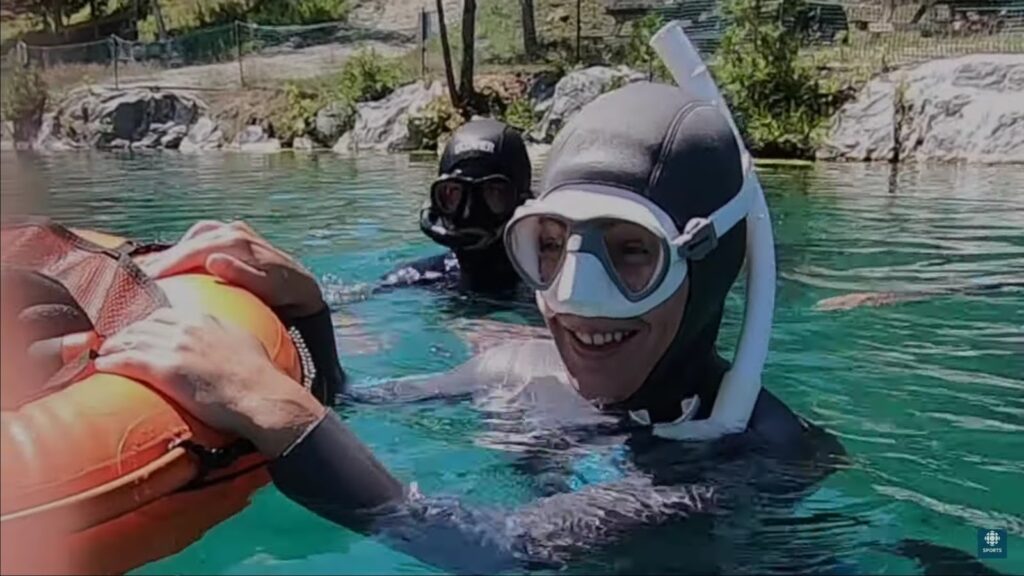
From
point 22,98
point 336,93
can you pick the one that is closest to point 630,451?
point 22,98

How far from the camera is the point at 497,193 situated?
5.30m

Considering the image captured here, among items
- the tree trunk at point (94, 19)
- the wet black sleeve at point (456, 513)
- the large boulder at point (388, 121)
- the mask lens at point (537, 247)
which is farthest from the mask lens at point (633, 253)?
the tree trunk at point (94, 19)

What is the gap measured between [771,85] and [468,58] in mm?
5071

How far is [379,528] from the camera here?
7.57 feet

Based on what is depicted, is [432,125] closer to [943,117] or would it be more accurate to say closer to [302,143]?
[302,143]

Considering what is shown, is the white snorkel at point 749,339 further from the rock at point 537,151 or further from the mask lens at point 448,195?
the rock at point 537,151

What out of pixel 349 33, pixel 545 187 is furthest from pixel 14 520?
pixel 349 33

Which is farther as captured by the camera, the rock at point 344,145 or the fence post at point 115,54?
the fence post at point 115,54

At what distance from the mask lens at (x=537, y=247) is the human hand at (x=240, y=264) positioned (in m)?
0.58

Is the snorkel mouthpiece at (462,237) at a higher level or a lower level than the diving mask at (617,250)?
lower

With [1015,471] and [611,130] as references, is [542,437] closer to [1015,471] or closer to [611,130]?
[611,130]

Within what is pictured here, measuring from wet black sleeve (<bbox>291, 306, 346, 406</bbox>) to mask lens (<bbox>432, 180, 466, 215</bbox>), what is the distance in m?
2.02

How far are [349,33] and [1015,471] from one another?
2566 centimetres

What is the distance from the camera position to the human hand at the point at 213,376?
2.12 m
